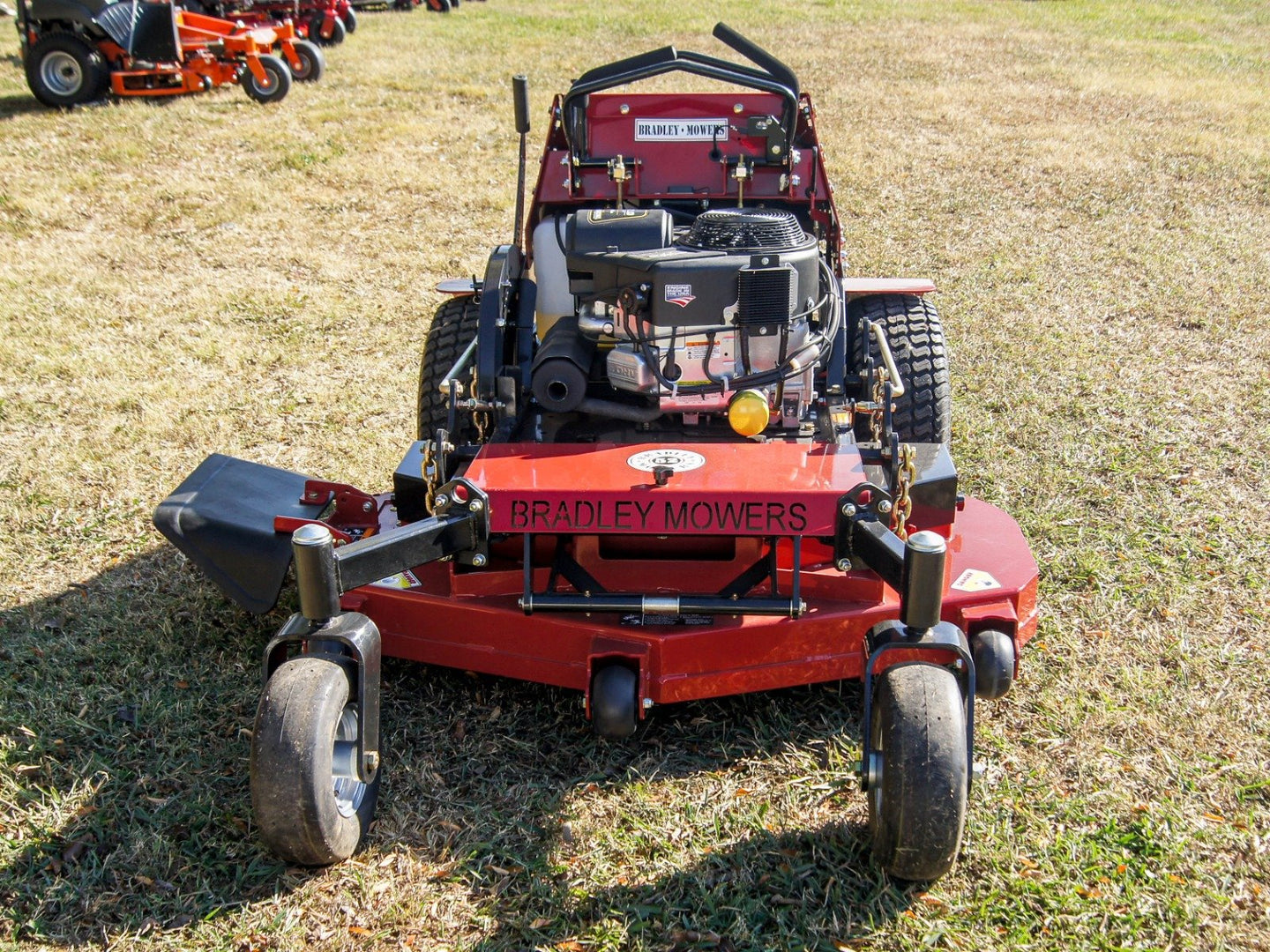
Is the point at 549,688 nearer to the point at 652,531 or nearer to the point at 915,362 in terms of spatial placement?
the point at 652,531

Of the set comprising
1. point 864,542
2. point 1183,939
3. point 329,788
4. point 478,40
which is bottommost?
point 1183,939

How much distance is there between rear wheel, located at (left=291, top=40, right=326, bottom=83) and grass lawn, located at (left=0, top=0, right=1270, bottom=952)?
2000mm

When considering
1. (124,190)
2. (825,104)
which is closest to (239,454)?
(124,190)

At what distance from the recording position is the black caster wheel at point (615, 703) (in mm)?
Answer: 3463

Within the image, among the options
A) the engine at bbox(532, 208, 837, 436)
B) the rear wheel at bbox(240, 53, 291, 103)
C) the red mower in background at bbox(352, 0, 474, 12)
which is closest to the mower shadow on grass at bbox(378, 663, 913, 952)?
the engine at bbox(532, 208, 837, 436)

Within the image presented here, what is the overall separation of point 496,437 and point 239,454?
203 cm

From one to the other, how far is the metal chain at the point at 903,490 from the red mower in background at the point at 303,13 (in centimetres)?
1352

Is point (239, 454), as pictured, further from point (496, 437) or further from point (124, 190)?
point (124, 190)

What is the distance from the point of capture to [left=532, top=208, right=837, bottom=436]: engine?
3.74 metres

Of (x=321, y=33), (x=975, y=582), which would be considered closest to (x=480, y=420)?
(x=975, y=582)

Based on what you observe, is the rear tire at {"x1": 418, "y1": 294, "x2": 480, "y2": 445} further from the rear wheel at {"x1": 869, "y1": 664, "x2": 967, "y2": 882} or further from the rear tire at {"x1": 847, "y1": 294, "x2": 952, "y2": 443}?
the rear wheel at {"x1": 869, "y1": 664, "x2": 967, "y2": 882}

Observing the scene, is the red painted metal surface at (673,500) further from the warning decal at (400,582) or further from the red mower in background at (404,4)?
the red mower in background at (404,4)

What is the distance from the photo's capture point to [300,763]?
289 centimetres

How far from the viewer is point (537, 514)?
3393 mm
